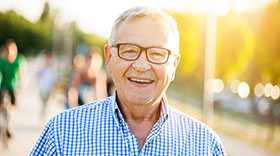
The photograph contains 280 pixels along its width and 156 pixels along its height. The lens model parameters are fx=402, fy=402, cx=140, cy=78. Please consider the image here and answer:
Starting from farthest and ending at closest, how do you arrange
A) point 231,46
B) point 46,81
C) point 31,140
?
point 231,46 < point 46,81 < point 31,140

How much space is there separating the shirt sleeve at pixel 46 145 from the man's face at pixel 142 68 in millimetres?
407

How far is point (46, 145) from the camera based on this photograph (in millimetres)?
1968

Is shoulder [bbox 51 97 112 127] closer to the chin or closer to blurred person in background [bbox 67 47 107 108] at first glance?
the chin

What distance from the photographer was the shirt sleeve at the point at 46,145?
1930 millimetres

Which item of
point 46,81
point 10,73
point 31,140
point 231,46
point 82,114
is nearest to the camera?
point 82,114

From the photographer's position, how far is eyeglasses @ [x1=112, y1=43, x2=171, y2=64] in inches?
77.4

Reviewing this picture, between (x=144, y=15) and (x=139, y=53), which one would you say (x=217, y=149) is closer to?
(x=139, y=53)

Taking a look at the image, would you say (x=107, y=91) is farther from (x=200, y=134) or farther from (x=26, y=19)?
(x=26, y=19)

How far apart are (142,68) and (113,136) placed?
368mm

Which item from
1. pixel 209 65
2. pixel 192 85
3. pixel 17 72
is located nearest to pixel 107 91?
pixel 17 72

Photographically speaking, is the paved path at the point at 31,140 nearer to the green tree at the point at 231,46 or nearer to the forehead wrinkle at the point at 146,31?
the green tree at the point at 231,46

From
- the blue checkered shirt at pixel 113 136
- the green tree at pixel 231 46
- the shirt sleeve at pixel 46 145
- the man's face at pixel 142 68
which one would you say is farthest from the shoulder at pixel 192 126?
the green tree at pixel 231 46

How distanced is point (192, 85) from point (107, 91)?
25338 millimetres

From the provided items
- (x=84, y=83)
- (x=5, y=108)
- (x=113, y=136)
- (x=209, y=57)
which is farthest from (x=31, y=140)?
(x=113, y=136)
